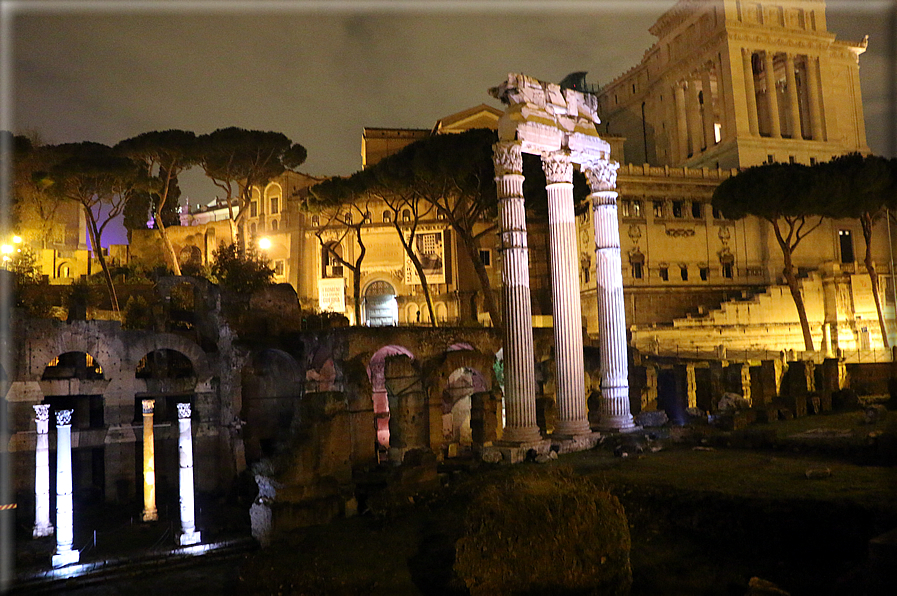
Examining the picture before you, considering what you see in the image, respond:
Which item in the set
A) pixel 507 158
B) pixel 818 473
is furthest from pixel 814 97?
pixel 818 473

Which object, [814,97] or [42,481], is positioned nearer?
[42,481]

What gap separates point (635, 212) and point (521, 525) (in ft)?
87.5

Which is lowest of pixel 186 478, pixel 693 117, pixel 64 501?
pixel 64 501

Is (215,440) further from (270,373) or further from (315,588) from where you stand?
(315,588)

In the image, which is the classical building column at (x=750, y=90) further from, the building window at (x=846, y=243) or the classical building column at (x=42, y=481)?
the classical building column at (x=42, y=481)

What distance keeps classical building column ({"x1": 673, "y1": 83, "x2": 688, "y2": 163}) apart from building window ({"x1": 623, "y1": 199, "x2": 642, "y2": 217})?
10.5 metres

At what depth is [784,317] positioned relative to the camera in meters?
30.3

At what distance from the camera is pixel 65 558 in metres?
14.2

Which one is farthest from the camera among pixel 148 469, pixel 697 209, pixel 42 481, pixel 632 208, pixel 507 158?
pixel 697 209

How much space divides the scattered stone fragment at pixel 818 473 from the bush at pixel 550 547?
3872mm

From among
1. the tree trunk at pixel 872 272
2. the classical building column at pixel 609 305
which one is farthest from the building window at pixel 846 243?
the classical building column at pixel 609 305

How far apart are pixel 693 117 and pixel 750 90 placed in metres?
3.43

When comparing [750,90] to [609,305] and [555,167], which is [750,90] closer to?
[609,305]

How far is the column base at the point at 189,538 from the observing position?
595 inches
